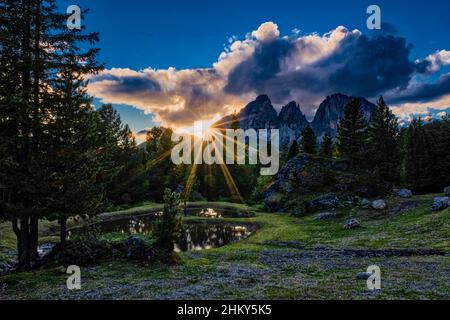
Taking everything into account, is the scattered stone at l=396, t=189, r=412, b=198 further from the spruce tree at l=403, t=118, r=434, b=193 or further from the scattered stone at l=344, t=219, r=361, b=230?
the scattered stone at l=344, t=219, r=361, b=230

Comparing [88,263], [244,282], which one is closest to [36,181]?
[88,263]

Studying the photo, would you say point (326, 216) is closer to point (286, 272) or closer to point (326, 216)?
point (326, 216)

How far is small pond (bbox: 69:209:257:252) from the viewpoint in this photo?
3669 cm

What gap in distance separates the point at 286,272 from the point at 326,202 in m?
33.4

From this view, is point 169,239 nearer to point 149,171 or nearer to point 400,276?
point 400,276

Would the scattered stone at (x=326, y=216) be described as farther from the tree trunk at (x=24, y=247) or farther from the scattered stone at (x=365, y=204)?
the tree trunk at (x=24, y=247)

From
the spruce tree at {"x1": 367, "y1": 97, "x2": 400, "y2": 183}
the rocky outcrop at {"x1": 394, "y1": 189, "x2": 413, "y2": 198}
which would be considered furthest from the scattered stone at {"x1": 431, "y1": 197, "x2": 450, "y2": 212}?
the spruce tree at {"x1": 367, "y1": 97, "x2": 400, "y2": 183}

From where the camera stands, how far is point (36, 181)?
64.4 ft

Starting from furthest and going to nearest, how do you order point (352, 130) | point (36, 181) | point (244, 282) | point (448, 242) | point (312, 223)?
point (352, 130) < point (312, 223) < point (448, 242) < point (36, 181) < point (244, 282)

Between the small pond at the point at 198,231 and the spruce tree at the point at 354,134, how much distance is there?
1032 inches

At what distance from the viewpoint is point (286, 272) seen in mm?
19672

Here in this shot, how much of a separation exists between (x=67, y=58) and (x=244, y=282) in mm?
19572

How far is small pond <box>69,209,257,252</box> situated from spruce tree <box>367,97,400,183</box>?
29197 mm

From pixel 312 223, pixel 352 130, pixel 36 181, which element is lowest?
pixel 312 223
